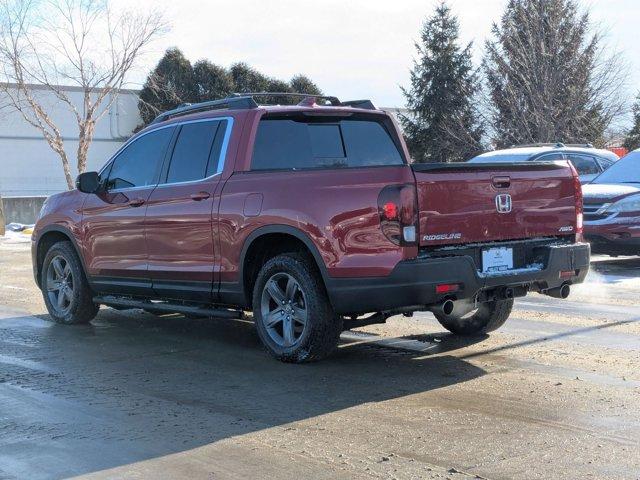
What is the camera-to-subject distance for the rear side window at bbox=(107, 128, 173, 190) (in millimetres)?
8008

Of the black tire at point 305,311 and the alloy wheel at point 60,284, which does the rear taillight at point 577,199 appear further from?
the alloy wheel at point 60,284

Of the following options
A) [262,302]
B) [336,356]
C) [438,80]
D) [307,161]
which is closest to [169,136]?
[307,161]

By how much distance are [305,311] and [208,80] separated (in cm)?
3955

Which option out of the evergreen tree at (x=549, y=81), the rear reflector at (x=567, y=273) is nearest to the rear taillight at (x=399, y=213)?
the rear reflector at (x=567, y=273)

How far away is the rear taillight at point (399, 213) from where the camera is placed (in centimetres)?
602

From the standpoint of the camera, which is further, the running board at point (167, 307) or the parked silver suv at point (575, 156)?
the parked silver suv at point (575, 156)

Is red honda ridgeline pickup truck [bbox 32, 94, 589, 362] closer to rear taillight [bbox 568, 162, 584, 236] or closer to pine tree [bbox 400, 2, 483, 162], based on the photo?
rear taillight [bbox 568, 162, 584, 236]

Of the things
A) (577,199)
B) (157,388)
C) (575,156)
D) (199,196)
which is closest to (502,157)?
(575,156)

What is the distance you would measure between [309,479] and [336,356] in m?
2.85

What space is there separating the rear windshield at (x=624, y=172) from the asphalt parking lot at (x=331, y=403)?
5.97 metres

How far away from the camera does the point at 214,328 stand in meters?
8.77

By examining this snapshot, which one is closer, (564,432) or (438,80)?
(564,432)

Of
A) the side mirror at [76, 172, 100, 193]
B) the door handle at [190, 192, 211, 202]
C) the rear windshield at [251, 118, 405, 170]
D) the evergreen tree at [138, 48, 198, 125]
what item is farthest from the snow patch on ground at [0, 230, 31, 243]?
the rear windshield at [251, 118, 405, 170]

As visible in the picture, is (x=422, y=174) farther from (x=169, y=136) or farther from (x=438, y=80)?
(x=438, y=80)
